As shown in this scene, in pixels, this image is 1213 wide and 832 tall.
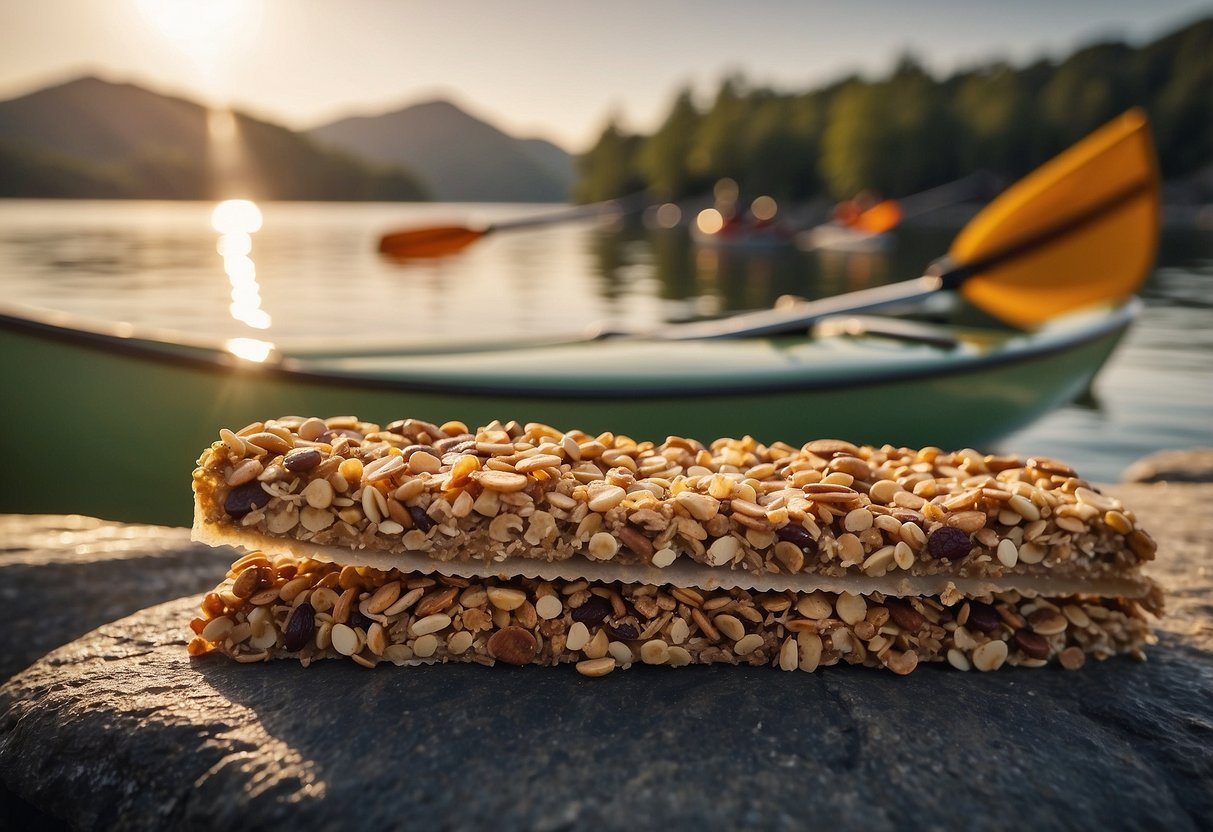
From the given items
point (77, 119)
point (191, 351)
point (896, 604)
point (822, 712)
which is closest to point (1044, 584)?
point (896, 604)

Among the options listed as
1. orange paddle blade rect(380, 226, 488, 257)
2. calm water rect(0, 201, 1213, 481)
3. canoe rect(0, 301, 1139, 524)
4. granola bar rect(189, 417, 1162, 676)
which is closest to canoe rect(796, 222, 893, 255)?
calm water rect(0, 201, 1213, 481)

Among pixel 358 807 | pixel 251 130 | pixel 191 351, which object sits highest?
pixel 251 130

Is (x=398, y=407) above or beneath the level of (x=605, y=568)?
above

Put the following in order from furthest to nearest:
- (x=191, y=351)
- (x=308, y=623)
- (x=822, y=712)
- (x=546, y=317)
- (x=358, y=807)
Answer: (x=546, y=317)
(x=191, y=351)
(x=308, y=623)
(x=822, y=712)
(x=358, y=807)

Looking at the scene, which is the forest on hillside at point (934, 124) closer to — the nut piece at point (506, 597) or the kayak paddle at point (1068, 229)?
the kayak paddle at point (1068, 229)

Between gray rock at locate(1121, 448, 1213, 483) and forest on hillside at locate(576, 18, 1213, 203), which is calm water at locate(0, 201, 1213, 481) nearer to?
gray rock at locate(1121, 448, 1213, 483)

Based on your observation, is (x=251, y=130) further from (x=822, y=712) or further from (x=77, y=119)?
(x=822, y=712)

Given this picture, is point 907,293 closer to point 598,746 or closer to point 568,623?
point 568,623
